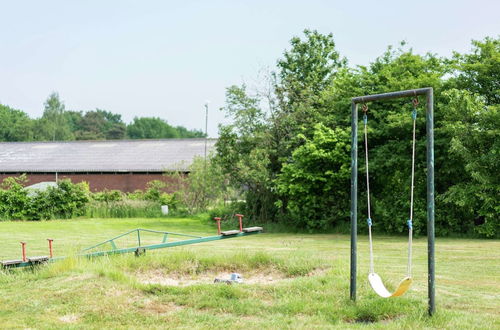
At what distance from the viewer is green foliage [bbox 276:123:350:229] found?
20.4m

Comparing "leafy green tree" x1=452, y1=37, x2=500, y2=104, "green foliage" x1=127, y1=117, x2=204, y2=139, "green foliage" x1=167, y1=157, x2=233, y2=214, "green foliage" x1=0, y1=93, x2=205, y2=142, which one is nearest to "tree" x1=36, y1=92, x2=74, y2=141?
"green foliage" x1=0, y1=93, x2=205, y2=142

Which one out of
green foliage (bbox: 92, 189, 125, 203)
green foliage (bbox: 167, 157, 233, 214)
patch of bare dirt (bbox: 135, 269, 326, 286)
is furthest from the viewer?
green foliage (bbox: 92, 189, 125, 203)

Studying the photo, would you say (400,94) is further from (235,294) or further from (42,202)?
(42,202)

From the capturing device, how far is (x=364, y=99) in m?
8.65

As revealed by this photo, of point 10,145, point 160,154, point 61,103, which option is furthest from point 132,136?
point 160,154

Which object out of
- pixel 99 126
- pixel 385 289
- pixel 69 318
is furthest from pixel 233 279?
pixel 99 126

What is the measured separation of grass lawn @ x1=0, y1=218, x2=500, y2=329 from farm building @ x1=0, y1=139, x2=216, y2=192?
2992 centimetres

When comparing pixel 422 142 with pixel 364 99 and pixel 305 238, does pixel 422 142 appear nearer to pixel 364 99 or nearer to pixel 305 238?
pixel 305 238

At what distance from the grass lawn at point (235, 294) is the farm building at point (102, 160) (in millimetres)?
29919

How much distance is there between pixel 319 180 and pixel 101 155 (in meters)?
29.1

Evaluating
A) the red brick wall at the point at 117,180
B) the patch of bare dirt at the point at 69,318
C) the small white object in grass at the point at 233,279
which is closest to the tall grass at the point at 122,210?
the red brick wall at the point at 117,180

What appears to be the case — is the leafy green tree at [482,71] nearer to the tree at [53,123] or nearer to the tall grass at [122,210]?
the tall grass at [122,210]

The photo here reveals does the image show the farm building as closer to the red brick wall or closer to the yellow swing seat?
the red brick wall

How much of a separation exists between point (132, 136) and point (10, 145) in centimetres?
6244
